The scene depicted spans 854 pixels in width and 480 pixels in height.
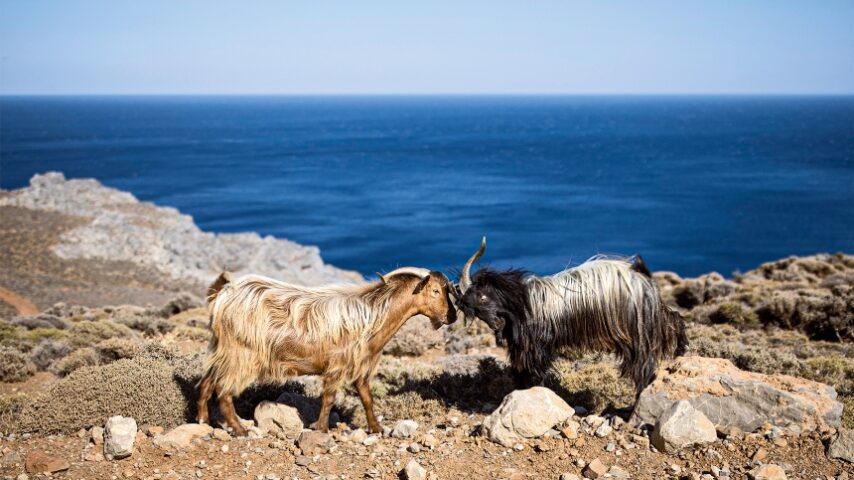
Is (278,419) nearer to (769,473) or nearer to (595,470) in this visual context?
(595,470)

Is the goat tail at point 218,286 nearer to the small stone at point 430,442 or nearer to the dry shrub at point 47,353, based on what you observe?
the small stone at point 430,442

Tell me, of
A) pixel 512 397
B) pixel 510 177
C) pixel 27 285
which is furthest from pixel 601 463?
pixel 510 177

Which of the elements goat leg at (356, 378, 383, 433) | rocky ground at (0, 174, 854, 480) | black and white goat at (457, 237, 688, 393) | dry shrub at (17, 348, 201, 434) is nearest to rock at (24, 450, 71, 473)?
rocky ground at (0, 174, 854, 480)

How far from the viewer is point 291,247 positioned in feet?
164

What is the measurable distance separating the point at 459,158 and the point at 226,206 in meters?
56.8

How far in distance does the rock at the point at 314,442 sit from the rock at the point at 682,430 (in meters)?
3.06

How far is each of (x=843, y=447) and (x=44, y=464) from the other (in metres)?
7.08

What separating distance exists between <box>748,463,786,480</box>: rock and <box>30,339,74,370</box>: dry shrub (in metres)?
10.2

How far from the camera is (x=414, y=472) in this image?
5.96 meters

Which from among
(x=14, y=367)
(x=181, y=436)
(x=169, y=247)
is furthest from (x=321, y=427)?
(x=169, y=247)

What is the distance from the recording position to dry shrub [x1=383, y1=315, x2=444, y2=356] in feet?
40.9

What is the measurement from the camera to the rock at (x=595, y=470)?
589 cm

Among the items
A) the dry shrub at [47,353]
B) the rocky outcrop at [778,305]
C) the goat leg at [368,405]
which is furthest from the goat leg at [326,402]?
the rocky outcrop at [778,305]

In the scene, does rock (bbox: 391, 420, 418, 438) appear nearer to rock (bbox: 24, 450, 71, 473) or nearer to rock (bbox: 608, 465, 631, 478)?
rock (bbox: 608, 465, 631, 478)
